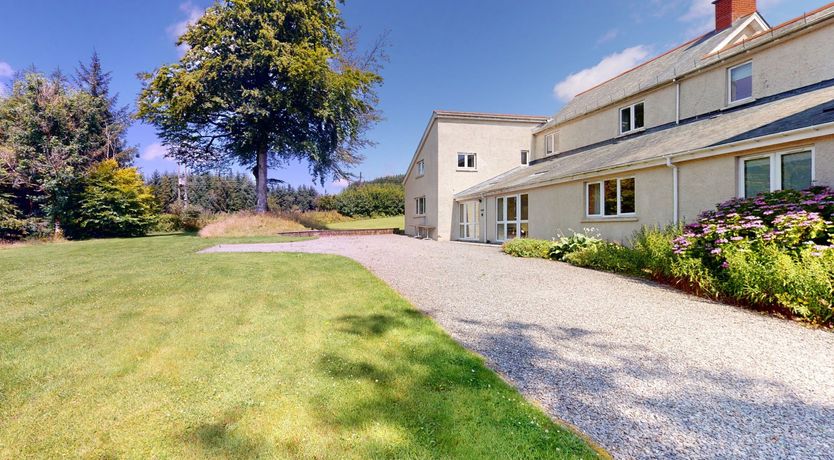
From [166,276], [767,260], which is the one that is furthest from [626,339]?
[166,276]

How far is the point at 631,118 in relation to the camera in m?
14.3

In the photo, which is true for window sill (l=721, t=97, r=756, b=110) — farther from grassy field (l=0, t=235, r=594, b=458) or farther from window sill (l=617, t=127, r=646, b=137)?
grassy field (l=0, t=235, r=594, b=458)

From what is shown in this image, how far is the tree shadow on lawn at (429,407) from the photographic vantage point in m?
2.10

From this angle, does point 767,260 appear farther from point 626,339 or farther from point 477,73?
point 477,73

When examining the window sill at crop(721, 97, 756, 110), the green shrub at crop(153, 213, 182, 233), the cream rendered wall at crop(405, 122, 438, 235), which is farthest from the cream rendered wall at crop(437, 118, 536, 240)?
the green shrub at crop(153, 213, 182, 233)

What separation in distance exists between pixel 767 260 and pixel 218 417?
7.34 metres

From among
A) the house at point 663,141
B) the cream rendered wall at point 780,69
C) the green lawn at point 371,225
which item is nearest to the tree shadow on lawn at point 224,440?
the house at point 663,141

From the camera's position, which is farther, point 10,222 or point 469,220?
point 469,220

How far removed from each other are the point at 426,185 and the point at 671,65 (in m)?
13.2

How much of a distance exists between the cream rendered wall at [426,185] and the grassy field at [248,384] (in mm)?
15676

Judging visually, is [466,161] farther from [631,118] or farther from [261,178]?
[261,178]

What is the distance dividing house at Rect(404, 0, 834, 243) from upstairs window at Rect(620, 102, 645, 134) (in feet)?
0.14

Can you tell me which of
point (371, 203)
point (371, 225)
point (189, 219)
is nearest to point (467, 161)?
point (371, 225)

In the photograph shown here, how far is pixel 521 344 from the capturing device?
3.88m
